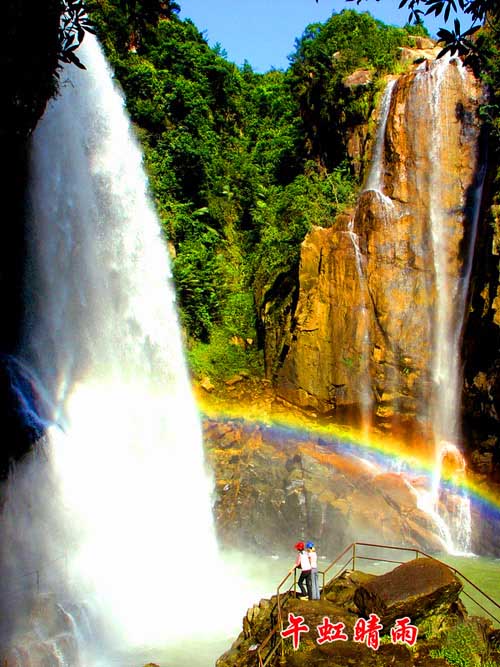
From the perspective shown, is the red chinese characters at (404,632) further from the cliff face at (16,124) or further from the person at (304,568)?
the cliff face at (16,124)

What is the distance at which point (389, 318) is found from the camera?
665 inches

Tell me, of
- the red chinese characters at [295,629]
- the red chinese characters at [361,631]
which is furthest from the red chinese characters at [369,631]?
the red chinese characters at [295,629]

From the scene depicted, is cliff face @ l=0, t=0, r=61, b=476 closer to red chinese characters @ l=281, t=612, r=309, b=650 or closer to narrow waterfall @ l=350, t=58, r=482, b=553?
red chinese characters @ l=281, t=612, r=309, b=650

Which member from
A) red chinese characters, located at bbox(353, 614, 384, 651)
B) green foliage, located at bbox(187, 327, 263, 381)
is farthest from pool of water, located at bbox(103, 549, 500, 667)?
green foliage, located at bbox(187, 327, 263, 381)

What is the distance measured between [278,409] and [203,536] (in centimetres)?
482

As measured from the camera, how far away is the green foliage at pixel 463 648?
7080mm

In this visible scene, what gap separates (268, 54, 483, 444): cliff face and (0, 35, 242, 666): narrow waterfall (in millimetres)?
4097

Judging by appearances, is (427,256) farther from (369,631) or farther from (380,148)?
(369,631)

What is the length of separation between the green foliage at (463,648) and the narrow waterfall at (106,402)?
4685 millimetres

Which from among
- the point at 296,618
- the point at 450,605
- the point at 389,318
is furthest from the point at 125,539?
the point at 389,318

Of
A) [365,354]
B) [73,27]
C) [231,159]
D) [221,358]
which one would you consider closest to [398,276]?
[365,354]

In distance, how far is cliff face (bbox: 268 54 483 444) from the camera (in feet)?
55.0

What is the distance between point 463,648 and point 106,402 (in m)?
9.85

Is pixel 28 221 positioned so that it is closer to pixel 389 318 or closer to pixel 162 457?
pixel 162 457
